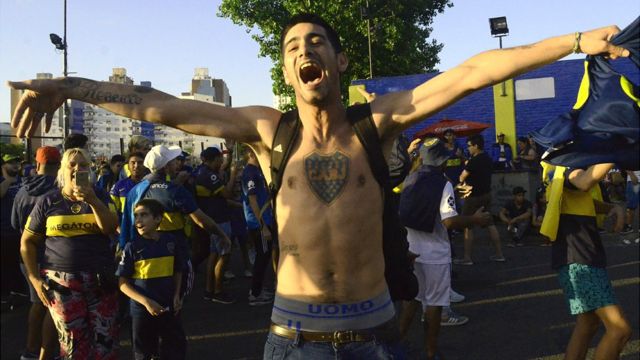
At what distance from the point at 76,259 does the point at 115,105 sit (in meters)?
2.15

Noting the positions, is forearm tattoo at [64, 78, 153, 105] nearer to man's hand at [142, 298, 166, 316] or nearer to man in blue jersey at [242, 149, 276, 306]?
man's hand at [142, 298, 166, 316]

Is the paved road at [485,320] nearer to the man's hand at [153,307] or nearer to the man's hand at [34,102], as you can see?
the man's hand at [153,307]

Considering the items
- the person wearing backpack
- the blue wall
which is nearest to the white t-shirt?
the person wearing backpack

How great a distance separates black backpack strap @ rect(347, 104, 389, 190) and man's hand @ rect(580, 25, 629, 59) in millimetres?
873

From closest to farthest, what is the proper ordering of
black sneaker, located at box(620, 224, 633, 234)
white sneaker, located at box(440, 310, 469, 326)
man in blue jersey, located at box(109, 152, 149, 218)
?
1. white sneaker, located at box(440, 310, 469, 326)
2. man in blue jersey, located at box(109, 152, 149, 218)
3. black sneaker, located at box(620, 224, 633, 234)

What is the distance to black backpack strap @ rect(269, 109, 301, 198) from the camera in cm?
252

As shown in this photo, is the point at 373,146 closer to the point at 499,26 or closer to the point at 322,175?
the point at 322,175

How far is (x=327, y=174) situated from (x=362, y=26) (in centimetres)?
2664

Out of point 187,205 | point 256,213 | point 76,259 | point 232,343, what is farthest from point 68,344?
point 256,213

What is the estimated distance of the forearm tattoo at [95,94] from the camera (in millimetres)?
2504

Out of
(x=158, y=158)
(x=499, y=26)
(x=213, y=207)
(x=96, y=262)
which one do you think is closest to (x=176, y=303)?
(x=96, y=262)

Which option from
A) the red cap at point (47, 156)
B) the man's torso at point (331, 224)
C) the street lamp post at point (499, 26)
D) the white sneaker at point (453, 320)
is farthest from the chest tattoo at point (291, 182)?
the street lamp post at point (499, 26)

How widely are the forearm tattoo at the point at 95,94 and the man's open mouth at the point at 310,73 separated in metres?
0.75

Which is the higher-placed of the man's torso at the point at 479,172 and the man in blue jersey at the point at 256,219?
the man's torso at the point at 479,172
